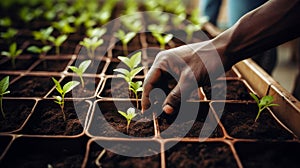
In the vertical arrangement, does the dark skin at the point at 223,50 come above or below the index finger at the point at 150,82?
above

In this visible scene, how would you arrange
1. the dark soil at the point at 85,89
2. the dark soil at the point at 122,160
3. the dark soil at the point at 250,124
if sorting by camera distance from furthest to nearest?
1. the dark soil at the point at 85,89
2. the dark soil at the point at 250,124
3. the dark soil at the point at 122,160

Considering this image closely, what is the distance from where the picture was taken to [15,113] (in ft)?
3.04

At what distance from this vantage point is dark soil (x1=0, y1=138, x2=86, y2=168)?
29.0 inches

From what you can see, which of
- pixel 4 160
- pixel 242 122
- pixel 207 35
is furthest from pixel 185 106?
pixel 207 35

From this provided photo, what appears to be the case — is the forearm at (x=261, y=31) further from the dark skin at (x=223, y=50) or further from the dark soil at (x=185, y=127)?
the dark soil at (x=185, y=127)

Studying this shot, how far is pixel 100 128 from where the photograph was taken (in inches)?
34.1

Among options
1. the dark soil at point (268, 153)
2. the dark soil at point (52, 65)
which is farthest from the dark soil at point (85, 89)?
the dark soil at point (268, 153)

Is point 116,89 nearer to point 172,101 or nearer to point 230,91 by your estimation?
point 172,101

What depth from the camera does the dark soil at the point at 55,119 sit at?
2.78ft

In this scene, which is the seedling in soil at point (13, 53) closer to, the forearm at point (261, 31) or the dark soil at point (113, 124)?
the dark soil at point (113, 124)

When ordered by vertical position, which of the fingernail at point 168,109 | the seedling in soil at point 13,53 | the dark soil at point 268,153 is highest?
the seedling in soil at point 13,53

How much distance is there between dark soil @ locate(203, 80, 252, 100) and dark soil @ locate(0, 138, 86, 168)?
0.58 m

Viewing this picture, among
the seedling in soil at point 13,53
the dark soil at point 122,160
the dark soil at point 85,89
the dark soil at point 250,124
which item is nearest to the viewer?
the dark soil at point 122,160

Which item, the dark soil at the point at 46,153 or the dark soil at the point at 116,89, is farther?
the dark soil at the point at 116,89
